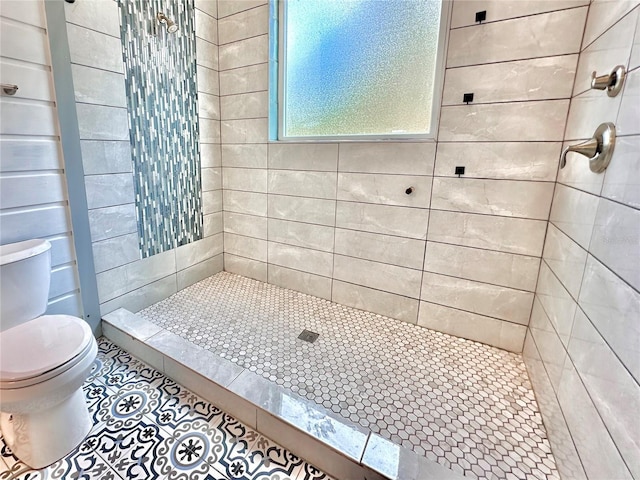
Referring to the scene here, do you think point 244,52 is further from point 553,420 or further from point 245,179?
point 553,420

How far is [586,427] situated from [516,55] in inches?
64.6

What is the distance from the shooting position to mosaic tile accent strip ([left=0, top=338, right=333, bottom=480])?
4.05ft

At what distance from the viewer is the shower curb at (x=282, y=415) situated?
3.84ft

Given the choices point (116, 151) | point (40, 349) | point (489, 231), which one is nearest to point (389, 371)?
point (489, 231)

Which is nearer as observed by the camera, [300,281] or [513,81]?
[513,81]

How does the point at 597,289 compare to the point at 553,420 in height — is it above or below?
above

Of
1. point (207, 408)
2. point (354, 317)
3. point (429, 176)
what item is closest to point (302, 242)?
point (354, 317)

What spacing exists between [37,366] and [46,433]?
310 mm

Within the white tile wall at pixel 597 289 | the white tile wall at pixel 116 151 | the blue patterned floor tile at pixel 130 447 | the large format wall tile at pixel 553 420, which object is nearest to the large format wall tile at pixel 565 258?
the white tile wall at pixel 597 289

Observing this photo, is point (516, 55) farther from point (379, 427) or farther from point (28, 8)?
point (28, 8)

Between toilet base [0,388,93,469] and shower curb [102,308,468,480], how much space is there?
1.47 feet

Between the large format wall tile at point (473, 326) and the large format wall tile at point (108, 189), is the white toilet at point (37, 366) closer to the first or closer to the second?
the large format wall tile at point (108, 189)

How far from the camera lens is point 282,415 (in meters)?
1.35

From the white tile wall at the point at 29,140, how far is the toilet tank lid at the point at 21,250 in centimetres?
6
